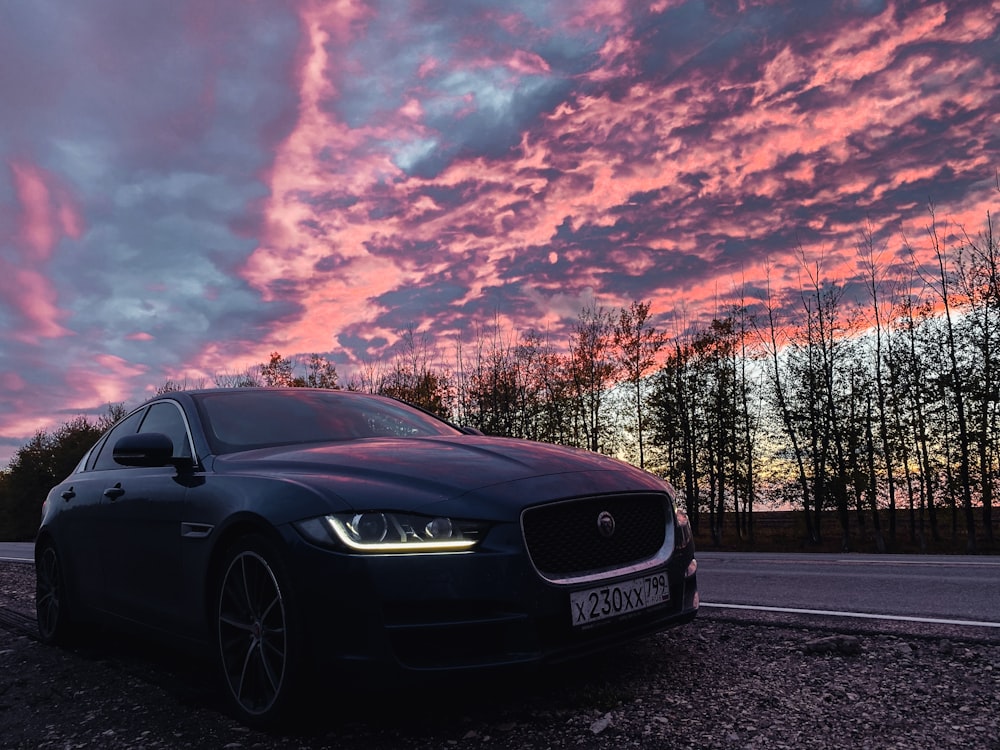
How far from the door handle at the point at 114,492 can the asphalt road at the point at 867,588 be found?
4.00 m

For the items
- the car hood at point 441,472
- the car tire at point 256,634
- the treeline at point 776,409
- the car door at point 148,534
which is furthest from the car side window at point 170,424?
the treeline at point 776,409

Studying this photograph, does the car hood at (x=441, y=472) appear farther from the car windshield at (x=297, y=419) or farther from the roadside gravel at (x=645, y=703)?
the roadside gravel at (x=645, y=703)

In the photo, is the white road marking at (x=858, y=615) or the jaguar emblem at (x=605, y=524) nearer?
the jaguar emblem at (x=605, y=524)

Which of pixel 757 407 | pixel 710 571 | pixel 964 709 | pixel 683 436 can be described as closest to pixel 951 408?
pixel 757 407

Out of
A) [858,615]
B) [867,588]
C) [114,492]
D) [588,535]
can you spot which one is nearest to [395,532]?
[588,535]

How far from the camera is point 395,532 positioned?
2.90 meters

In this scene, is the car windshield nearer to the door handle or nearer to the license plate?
the door handle

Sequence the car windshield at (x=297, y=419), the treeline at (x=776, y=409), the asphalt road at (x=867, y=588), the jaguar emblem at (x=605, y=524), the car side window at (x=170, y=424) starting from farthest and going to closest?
the treeline at (x=776, y=409) → the asphalt road at (x=867, y=588) → the car side window at (x=170, y=424) → the car windshield at (x=297, y=419) → the jaguar emblem at (x=605, y=524)

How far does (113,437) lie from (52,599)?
121 centimetres

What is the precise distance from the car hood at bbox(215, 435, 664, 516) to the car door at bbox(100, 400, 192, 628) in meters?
0.48

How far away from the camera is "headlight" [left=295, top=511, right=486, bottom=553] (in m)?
2.87

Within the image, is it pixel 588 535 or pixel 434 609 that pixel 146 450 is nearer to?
pixel 434 609

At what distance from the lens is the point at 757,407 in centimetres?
4041

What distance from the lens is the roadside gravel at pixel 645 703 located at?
2.83 metres
